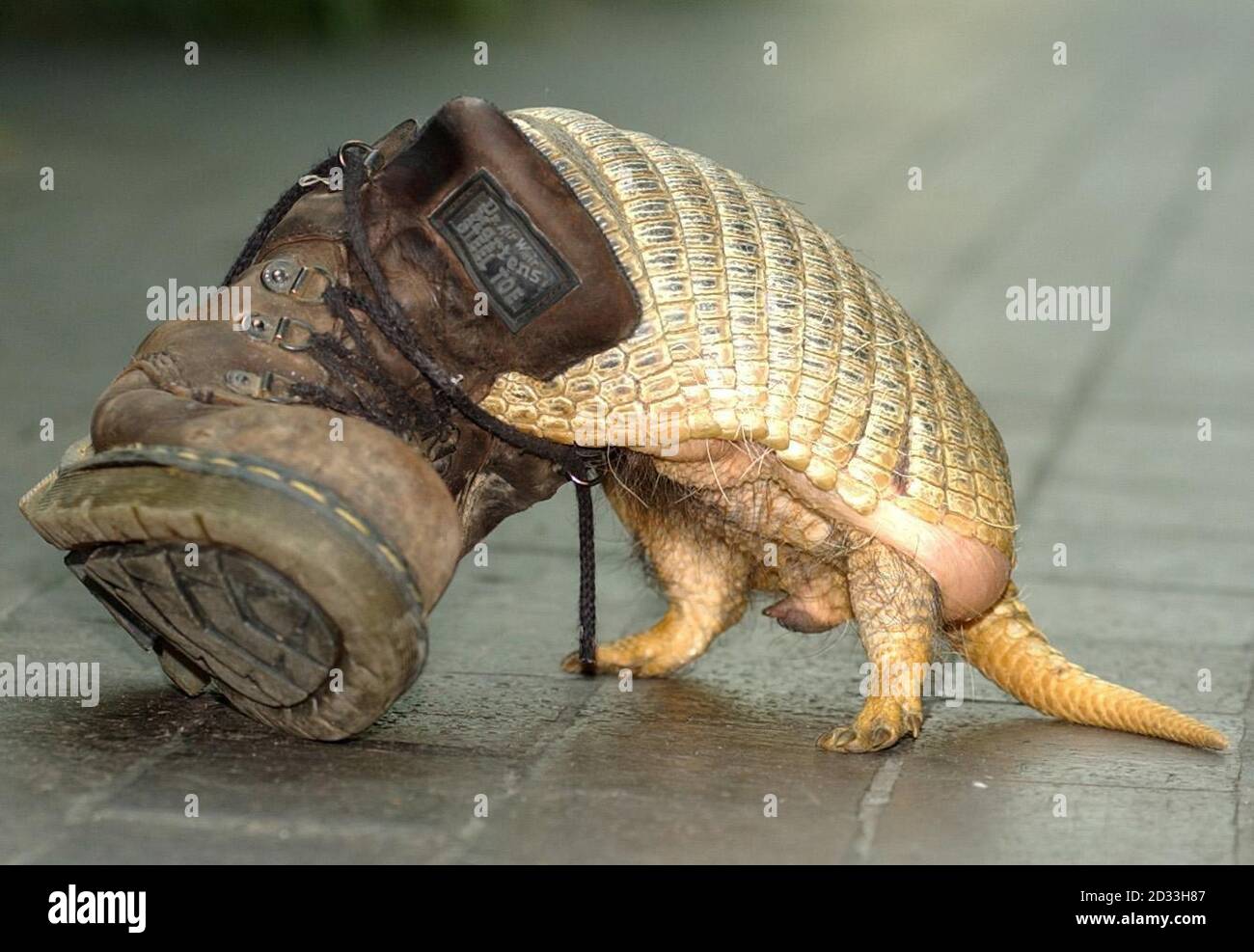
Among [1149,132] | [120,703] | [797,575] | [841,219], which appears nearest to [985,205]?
[841,219]

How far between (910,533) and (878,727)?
48 cm

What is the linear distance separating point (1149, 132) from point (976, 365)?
577 cm

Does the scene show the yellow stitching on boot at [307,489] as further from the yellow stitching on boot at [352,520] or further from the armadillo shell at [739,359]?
the armadillo shell at [739,359]

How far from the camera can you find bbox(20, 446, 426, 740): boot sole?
11.9ft

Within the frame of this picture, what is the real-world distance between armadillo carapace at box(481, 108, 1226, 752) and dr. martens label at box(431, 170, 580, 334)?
171 mm

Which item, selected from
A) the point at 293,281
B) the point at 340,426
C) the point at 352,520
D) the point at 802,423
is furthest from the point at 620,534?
the point at 352,520

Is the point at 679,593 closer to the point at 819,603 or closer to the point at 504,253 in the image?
the point at 819,603

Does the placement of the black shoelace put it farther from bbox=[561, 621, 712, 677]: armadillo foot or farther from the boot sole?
bbox=[561, 621, 712, 677]: armadillo foot

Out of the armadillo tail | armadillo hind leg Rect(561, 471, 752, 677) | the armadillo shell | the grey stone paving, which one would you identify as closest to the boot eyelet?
the armadillo shell

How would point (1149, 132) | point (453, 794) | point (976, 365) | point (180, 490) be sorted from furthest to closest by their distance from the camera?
point (1149, 132) < point (976, 365) < point (453, 794) < point (180, 490)

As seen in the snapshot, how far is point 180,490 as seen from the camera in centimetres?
367

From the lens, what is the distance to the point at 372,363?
4184 mm

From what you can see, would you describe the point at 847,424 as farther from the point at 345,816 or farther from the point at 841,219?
the point at 841,219

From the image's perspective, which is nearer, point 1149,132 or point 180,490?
point 180,490
